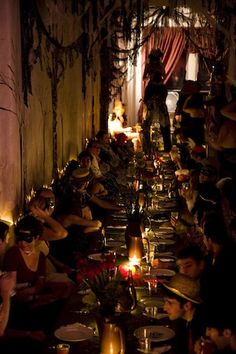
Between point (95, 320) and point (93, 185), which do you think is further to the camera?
point (93, 185)

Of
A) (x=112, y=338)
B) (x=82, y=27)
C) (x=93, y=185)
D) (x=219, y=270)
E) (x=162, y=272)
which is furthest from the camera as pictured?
(x=82, y=27)

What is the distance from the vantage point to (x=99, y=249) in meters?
4.60

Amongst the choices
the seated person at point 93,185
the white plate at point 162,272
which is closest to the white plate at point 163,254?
the white plate at point 162,272

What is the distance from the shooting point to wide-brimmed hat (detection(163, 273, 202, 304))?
2829 mm

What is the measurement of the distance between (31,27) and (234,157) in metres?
2.29

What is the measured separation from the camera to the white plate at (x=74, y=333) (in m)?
2.93

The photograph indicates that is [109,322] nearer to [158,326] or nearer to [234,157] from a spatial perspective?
[158,326]

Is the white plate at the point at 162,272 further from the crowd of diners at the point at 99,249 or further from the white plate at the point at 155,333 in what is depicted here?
the white plate at the point at 155,333

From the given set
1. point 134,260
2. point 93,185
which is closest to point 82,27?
point 93,185

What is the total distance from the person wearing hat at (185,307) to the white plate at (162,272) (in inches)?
34.3

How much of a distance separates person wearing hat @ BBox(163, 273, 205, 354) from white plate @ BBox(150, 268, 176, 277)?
Answer: 2.86 feet

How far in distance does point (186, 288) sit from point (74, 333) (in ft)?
1.89

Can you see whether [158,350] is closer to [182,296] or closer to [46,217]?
[182,296]

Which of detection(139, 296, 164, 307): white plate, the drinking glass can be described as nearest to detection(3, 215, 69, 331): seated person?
detection(139, 296, 164, 307): white plate
